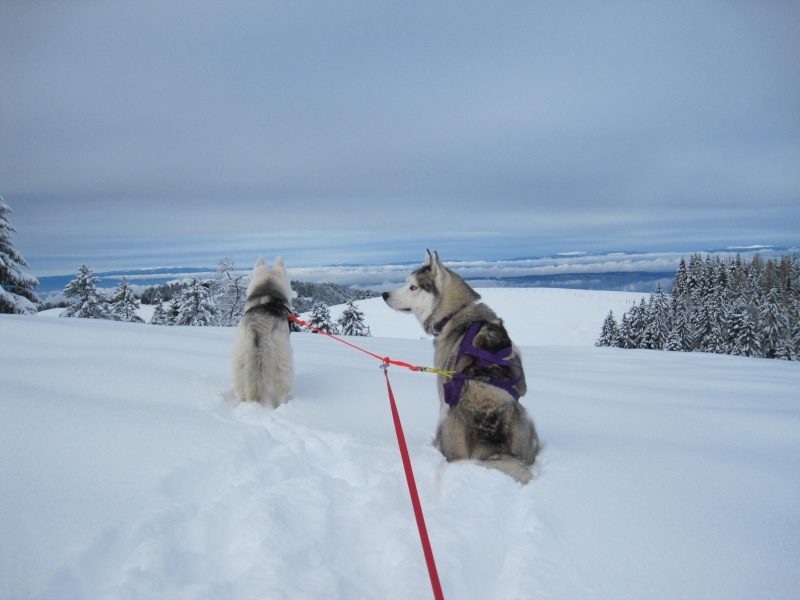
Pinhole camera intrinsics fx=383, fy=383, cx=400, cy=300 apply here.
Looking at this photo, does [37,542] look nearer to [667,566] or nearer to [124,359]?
[667,566]

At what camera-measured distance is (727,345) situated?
47438mm

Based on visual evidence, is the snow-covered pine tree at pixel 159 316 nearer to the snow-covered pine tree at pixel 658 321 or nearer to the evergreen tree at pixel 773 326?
the snow-covered pine tree at pixel 658 321

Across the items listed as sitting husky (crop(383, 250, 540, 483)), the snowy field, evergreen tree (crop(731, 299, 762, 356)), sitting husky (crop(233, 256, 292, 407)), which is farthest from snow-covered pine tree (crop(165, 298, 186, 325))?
evergreen tree (crop(731, 299, 762, 356))

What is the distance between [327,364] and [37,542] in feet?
20.6

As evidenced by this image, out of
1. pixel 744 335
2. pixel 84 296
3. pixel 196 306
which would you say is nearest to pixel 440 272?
pixel 196 306

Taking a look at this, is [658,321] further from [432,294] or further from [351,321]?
[432,294]

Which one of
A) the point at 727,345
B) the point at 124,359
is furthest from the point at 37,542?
the point at 727,345

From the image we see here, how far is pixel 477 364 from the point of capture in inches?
160

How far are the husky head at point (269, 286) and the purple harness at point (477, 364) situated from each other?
3.52 meters

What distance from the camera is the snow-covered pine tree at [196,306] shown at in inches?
1368

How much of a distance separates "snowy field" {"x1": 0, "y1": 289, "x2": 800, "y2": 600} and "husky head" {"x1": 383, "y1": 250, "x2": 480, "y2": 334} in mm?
1550

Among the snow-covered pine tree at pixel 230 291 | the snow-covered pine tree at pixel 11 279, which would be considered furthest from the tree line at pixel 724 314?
the snow-covered pine tree at pixel 11 279

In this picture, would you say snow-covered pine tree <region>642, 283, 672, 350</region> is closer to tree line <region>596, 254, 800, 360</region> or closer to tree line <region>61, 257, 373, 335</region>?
tree line <region>596, 254, 800, 360</region>

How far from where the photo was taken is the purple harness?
153 inches
